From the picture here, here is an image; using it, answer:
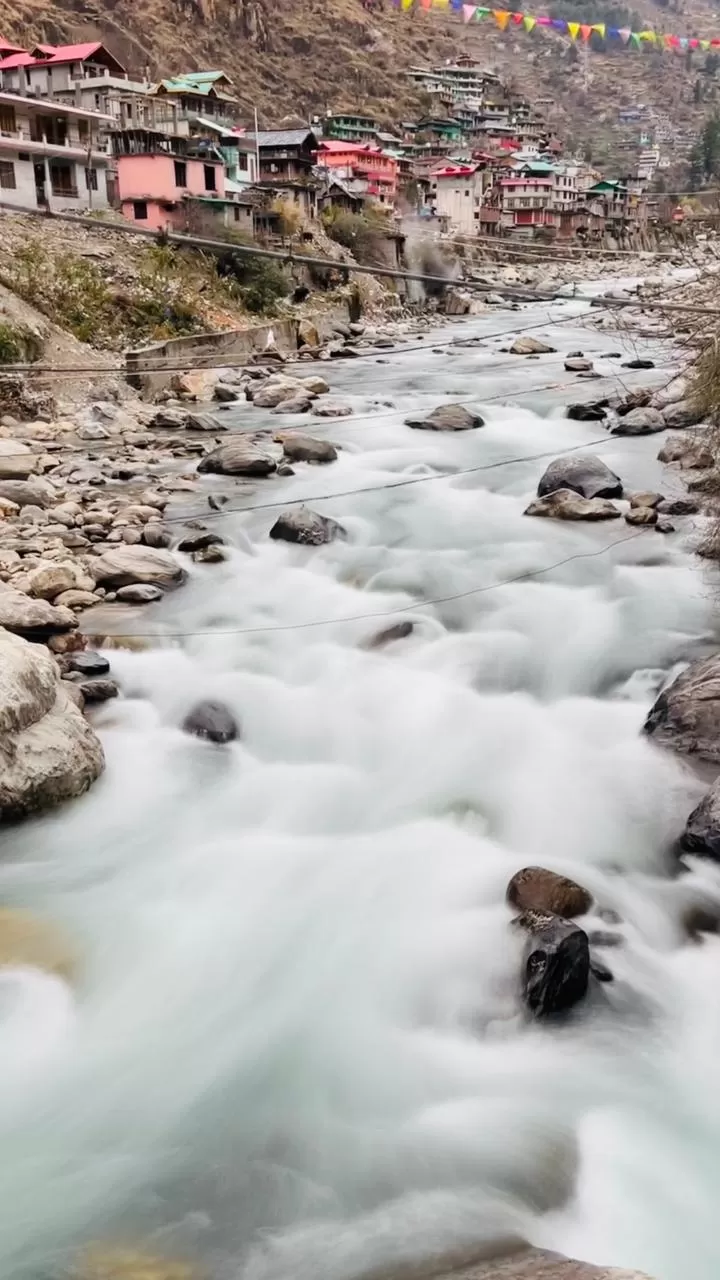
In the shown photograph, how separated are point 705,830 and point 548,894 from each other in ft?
3.07

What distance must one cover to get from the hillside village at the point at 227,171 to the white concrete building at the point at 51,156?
0.04 meters

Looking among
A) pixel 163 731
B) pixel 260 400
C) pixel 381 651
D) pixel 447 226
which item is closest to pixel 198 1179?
pixel 163 731

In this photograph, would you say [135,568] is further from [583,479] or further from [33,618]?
[583,479]

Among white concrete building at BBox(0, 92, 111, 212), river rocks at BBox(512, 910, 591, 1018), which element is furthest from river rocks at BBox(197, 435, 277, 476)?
white concrete building at BBox(0, 92, 111, 212)

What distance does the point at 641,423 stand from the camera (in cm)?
1356

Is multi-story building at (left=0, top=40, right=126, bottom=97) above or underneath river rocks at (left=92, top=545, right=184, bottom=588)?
above

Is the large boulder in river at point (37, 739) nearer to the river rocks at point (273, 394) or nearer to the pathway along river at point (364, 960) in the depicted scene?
the pathway along river at point (364, 960)

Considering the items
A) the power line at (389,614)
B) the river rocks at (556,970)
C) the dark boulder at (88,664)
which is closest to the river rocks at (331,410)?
the power line at (389,614)

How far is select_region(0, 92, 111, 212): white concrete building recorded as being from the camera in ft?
77.3

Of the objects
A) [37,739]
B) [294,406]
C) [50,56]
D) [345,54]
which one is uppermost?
[345,54]

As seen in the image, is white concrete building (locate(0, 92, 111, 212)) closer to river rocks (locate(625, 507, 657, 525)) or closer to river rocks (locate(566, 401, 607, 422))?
river rocks (locate(566, 401, 607, 422))

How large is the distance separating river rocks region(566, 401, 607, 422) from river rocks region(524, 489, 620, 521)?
5112mm

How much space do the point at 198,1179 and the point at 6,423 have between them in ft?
40.6

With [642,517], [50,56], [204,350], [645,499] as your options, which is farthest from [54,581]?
[50,56]
